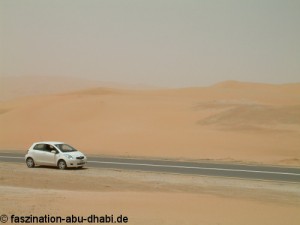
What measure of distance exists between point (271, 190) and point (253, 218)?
648 centimetres

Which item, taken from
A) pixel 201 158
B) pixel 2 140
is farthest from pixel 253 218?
pixel 2 140

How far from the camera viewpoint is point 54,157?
24875mm

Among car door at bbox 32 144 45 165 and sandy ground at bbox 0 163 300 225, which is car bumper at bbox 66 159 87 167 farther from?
sandy ground at bbox 0 163 300 225

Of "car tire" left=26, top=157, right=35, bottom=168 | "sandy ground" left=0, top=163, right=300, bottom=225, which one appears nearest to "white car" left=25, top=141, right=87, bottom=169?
"car tire" left=26, top=157, right=35, bottom=168

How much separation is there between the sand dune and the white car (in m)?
12.0

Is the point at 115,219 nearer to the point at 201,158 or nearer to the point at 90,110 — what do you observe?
the point at 201,158

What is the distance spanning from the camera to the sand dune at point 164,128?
125ft

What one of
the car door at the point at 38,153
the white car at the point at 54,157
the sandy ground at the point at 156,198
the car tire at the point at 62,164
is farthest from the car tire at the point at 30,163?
the sandy ground at the point at 156,198

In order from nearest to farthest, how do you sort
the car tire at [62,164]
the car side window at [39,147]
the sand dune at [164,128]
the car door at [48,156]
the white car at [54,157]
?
the car tire at [62,164] < the white car at [54,157] < the car door at [48,156] < the car side window at [39,147] < the sand dune at [164,128]

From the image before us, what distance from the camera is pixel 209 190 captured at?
1728 centimetres

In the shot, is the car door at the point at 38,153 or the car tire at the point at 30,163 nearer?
the car door at the point at 38,153

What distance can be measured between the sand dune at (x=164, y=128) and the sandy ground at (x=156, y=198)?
13828 mm

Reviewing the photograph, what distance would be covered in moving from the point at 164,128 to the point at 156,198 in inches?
1508

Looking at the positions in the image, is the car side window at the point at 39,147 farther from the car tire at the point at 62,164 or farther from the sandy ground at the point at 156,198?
the sandy ground at the point at 156,198
